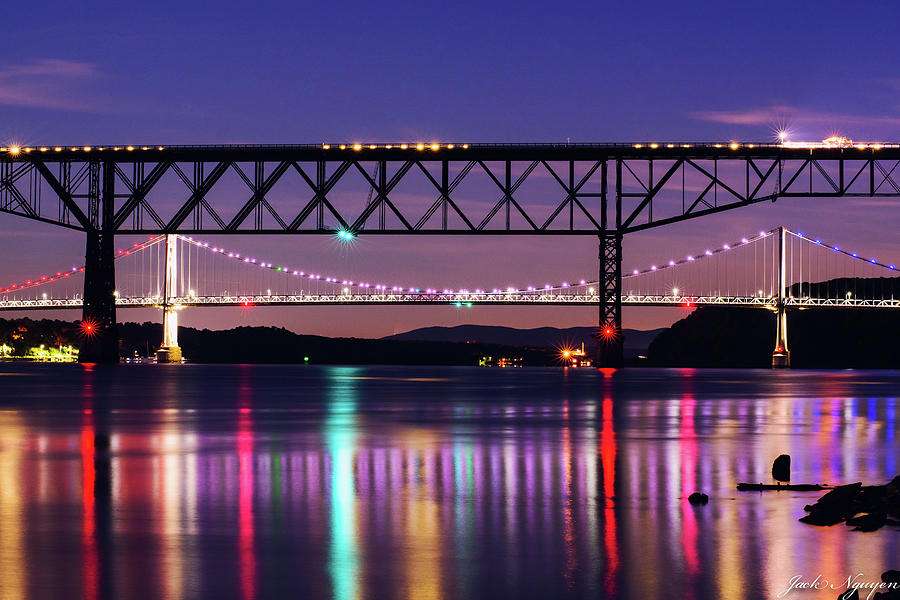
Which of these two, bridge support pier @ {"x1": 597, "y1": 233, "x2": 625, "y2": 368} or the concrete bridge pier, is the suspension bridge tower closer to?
the concrete bridge pier

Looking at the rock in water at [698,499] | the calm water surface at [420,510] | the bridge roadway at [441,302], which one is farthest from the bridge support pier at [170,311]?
the rock in water at [698,499]

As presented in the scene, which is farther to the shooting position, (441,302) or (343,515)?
(441,302)

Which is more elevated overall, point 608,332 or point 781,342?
point 608,332

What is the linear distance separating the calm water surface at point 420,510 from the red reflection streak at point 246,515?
0.17 ft

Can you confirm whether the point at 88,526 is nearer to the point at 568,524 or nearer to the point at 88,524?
the point at 88,524

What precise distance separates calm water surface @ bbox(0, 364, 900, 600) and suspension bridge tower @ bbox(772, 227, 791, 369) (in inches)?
4396

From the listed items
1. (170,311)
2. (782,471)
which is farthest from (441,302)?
(782,471)

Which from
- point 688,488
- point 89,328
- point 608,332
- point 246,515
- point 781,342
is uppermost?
point 89,328

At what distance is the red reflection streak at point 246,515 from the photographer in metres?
13.2

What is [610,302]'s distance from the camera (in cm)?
9088

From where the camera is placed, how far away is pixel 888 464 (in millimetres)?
25016

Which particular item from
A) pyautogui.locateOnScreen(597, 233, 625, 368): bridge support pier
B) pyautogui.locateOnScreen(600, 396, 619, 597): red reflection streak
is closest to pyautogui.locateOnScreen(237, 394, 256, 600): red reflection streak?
pyautogui.locateOnScreen(600, 396, 619, 597): red reflection streak

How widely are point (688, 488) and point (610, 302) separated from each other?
7043 centimetres

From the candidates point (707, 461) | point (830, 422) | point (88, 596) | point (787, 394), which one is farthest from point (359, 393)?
point (88, 596)
